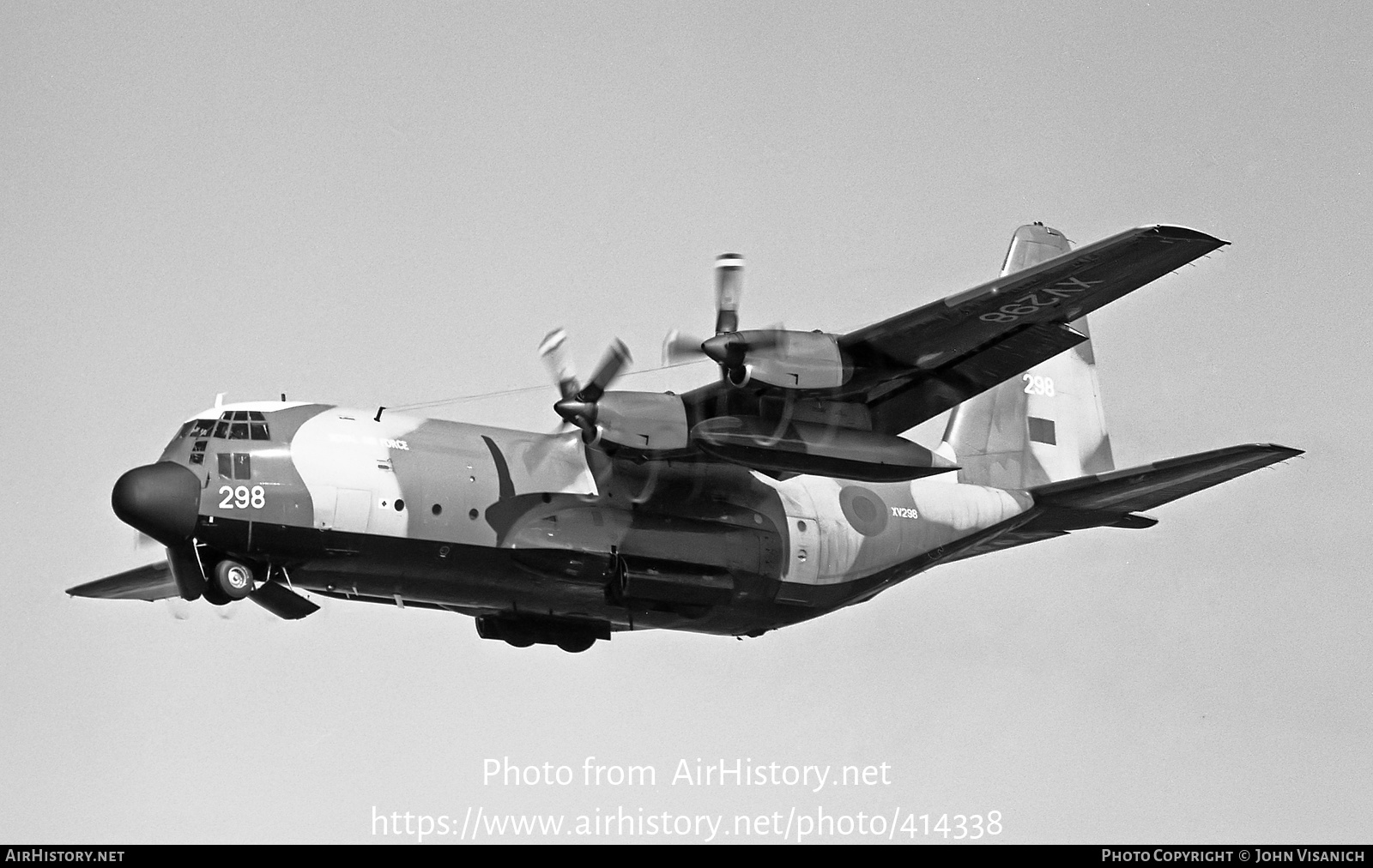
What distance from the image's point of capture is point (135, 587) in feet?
67.0

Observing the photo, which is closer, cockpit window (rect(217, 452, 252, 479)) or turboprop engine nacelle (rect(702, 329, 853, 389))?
cockpit window (rect(217, 452, 252, 479))

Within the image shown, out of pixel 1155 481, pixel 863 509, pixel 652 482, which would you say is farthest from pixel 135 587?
pixel 1155 481

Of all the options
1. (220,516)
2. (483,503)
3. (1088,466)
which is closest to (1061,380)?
(1088,466)

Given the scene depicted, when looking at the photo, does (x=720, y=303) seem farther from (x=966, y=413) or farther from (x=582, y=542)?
(x=966, y=413)

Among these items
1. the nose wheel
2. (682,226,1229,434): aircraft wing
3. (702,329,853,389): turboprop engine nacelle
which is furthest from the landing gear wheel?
(702,329,853,389): turboprop engine nacelle

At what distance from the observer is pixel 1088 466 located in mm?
21297

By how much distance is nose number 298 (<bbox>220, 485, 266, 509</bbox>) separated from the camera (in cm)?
1576

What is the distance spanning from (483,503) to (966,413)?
22.4 feet

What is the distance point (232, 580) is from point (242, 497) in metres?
0.77

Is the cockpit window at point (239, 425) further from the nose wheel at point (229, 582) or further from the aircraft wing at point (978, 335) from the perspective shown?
the aircraft wing at point (978, 335)

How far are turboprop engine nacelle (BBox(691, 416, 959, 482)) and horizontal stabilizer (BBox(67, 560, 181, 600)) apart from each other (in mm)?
7096

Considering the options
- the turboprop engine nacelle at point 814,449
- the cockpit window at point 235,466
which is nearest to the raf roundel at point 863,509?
the turboprop engine nacelle at point 814,449

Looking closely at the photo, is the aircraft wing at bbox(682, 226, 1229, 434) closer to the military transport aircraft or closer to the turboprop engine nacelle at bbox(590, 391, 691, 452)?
the military transport aircraft
